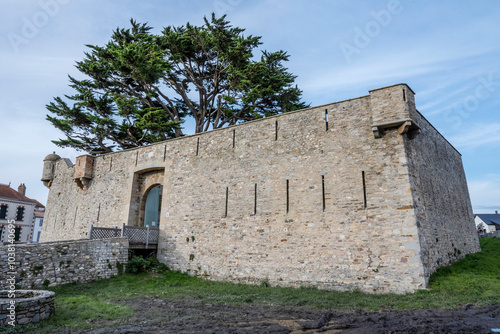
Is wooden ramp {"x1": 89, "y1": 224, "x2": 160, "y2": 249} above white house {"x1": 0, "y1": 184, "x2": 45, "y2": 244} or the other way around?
the other way around

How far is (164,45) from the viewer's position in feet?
67.1

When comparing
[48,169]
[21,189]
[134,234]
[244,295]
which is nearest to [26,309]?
[244,295]

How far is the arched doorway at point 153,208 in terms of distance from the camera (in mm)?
15586

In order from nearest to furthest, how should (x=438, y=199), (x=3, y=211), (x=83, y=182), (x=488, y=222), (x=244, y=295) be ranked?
1. (x=244, y=295)
2. (x=438, y=199)
3. (x=83, y=182)
4. (x=3, y=211)
5. (x=488, y=222)

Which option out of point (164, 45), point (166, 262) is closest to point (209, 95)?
point (164, 45)

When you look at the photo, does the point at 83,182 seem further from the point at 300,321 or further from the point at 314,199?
the point at 300,321

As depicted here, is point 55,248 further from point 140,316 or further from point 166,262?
point 140,316

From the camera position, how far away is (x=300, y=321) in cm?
636

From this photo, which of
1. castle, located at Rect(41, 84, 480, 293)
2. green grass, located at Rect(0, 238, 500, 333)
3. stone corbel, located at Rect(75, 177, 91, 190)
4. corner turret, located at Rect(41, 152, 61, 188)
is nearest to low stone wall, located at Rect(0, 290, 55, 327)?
green grass, located at Rect(0, 238, 500, 333)

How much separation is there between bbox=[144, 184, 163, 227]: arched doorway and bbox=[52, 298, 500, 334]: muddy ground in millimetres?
8343

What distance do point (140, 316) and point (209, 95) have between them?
17822mm

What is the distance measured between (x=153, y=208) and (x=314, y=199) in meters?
8.51

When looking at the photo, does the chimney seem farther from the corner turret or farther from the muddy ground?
the muddy ground

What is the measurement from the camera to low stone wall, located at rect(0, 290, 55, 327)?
5.95 m
